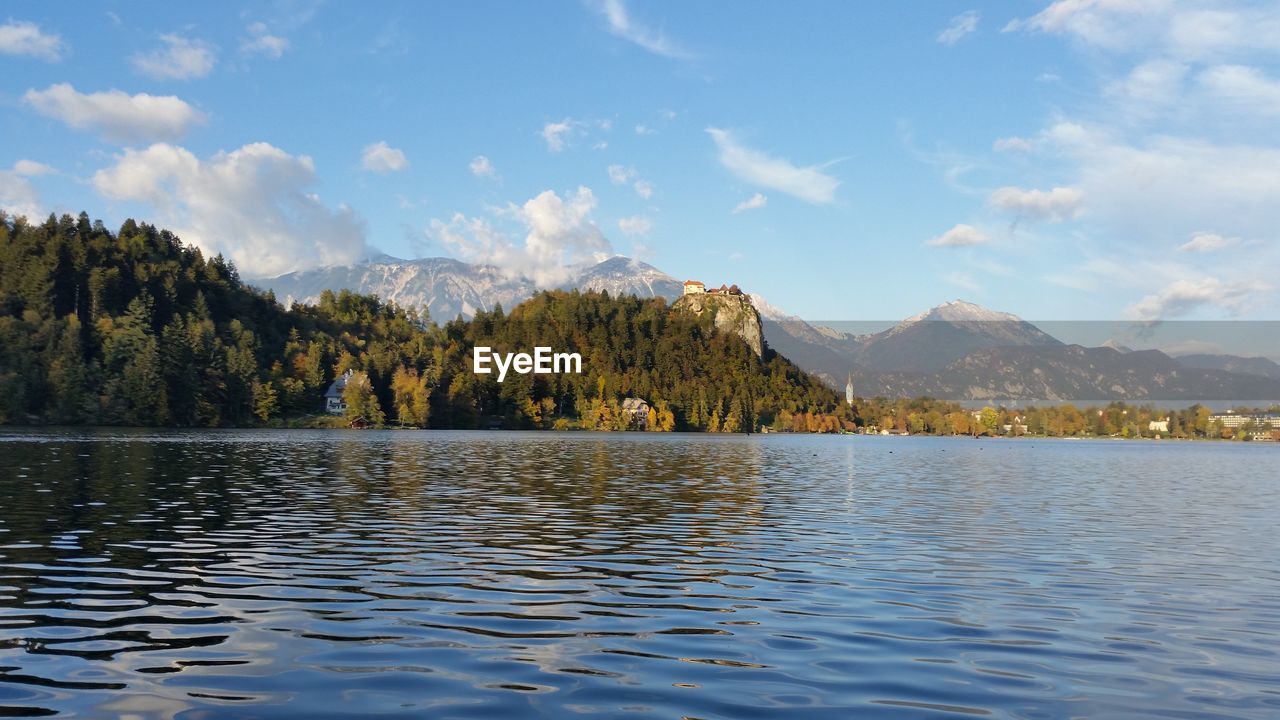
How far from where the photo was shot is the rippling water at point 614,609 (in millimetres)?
14320

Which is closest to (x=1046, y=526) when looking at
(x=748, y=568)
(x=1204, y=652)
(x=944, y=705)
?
(x=748, y=568)

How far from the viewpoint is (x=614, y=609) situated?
21.2 metres

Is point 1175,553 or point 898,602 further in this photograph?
point 1175,553

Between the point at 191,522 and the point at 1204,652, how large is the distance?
33.9m

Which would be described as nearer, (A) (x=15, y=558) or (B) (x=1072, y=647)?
(B) (x=1072, y=647)

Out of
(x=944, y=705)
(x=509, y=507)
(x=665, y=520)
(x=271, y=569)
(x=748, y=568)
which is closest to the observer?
(x=944, y=705)

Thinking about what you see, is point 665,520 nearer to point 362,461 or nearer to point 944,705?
point 944,705

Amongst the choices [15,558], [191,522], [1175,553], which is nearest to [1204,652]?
[1175,553]

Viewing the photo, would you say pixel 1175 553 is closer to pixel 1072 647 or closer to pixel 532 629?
pixel 1072 647

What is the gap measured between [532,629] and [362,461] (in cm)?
6917

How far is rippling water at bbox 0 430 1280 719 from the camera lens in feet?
47.0

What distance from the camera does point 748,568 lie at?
28141mm

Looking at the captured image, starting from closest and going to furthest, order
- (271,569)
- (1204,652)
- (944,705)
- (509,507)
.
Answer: (944,705)
(1204,652)
(271,569)
(509,507)

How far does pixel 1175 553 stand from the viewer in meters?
34.2
